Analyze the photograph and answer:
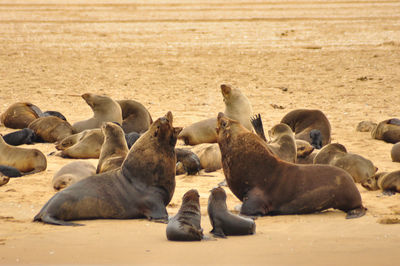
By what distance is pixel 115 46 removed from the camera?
20.4 metres

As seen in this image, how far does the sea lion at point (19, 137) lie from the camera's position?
1008 cm

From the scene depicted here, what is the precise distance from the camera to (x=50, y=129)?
34.5ft

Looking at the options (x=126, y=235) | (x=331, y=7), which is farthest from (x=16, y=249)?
(x=331, y=7)

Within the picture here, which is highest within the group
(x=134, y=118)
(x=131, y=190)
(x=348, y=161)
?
(x=131, y=190)

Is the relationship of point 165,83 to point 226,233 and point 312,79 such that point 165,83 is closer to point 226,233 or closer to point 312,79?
point 312,79

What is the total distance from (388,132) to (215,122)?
2.43 meters

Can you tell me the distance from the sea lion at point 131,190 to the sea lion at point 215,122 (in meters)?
3.83

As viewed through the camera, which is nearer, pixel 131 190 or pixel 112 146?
pixel 131 190

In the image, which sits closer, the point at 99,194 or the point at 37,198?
the point at 99,194

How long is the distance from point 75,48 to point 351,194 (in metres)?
14.8

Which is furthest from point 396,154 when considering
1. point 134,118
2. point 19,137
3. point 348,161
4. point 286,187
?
point 19,137

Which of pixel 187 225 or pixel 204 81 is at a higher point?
pixel 187 225

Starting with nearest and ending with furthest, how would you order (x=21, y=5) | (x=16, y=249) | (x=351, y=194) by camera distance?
(x=16, y=249) < (x=351, y=194) < (x=21, y=5)

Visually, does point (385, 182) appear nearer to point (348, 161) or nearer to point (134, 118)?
point (348, 161)
